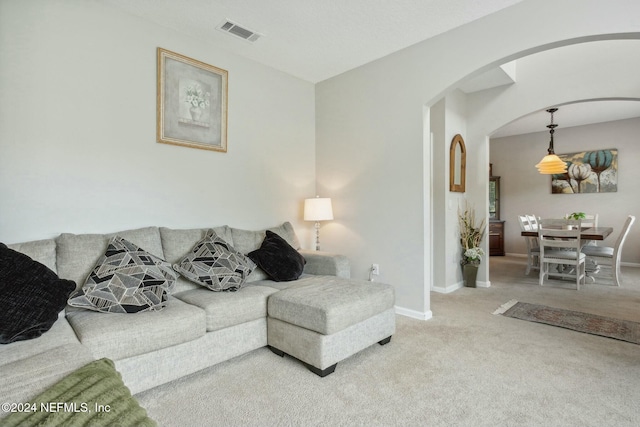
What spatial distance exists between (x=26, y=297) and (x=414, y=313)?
2867 millimetres

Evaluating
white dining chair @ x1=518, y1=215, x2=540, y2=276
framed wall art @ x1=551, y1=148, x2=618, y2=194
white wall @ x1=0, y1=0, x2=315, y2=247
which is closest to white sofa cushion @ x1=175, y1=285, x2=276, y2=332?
white wall @ x1=0, y1=0, x2=315, y2=247

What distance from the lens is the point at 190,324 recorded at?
199 cm

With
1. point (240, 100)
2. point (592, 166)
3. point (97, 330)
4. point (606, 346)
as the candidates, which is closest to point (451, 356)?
point (606, 346)

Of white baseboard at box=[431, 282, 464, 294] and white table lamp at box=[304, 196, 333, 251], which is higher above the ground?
white table lamp at box=[304, 196, 333, 251]

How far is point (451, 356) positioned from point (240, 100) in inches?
117

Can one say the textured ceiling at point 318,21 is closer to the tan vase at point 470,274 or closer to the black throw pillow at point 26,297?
the black throw pillow at point 26,297

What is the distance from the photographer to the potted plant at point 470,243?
14.0 feet

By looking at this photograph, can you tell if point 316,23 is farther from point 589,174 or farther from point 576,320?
point 589,174

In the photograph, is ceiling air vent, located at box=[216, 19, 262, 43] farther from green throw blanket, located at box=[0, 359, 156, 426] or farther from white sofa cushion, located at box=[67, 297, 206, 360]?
green throw blanket, located at box=[0, 359, 156, 426]

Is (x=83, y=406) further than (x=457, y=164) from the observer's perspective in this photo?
No

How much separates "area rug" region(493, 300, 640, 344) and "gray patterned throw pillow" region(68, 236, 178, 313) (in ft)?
10.1

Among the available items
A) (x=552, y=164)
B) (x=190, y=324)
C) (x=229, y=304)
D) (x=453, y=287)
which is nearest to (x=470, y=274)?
(x=453, y=287)

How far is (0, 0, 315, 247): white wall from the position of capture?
2193 mm

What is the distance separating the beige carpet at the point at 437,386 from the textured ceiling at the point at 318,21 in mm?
2590
